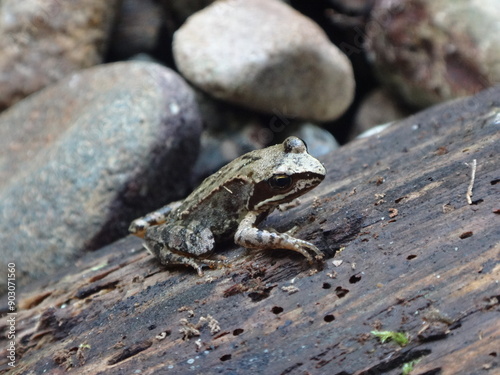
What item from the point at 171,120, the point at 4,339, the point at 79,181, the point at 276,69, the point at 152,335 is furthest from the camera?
the point at 276,69

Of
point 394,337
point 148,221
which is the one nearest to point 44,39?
point 148,221

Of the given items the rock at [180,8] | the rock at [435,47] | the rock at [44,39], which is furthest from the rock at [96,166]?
the rock at [435,47]

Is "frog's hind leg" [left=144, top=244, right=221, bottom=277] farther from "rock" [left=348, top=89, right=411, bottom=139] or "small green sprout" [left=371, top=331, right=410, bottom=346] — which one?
"rock" [left=348, top=89, right=411, bottom=139]

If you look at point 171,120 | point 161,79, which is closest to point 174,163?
point 171,120

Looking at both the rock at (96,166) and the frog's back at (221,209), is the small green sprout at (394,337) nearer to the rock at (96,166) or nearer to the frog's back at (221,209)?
the frog's back at (221,209)

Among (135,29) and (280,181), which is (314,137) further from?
(280,181)

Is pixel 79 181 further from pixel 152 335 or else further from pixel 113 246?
pixel 152 335
